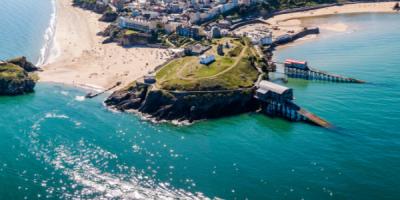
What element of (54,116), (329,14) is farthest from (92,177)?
(329,14)

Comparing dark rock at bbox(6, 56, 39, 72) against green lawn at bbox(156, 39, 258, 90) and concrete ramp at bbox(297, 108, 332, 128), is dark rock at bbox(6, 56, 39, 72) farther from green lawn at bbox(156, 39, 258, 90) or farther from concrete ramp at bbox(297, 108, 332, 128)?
concrete ramp at bbox(297, 108, 332, 128)

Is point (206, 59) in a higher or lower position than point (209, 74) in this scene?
higher

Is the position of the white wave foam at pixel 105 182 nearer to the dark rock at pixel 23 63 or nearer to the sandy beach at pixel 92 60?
the sandy beach at pixel 92 60

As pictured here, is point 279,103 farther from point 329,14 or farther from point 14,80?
point 329,14

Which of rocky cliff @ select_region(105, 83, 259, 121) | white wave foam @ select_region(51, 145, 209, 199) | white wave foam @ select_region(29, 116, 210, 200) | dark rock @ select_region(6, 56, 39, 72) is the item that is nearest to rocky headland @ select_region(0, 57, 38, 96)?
dark rock @ select_region(6, 56, 39, 72)

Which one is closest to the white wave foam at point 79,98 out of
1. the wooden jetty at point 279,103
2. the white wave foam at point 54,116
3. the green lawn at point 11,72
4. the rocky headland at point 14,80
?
the white wave foam at point 54,116
